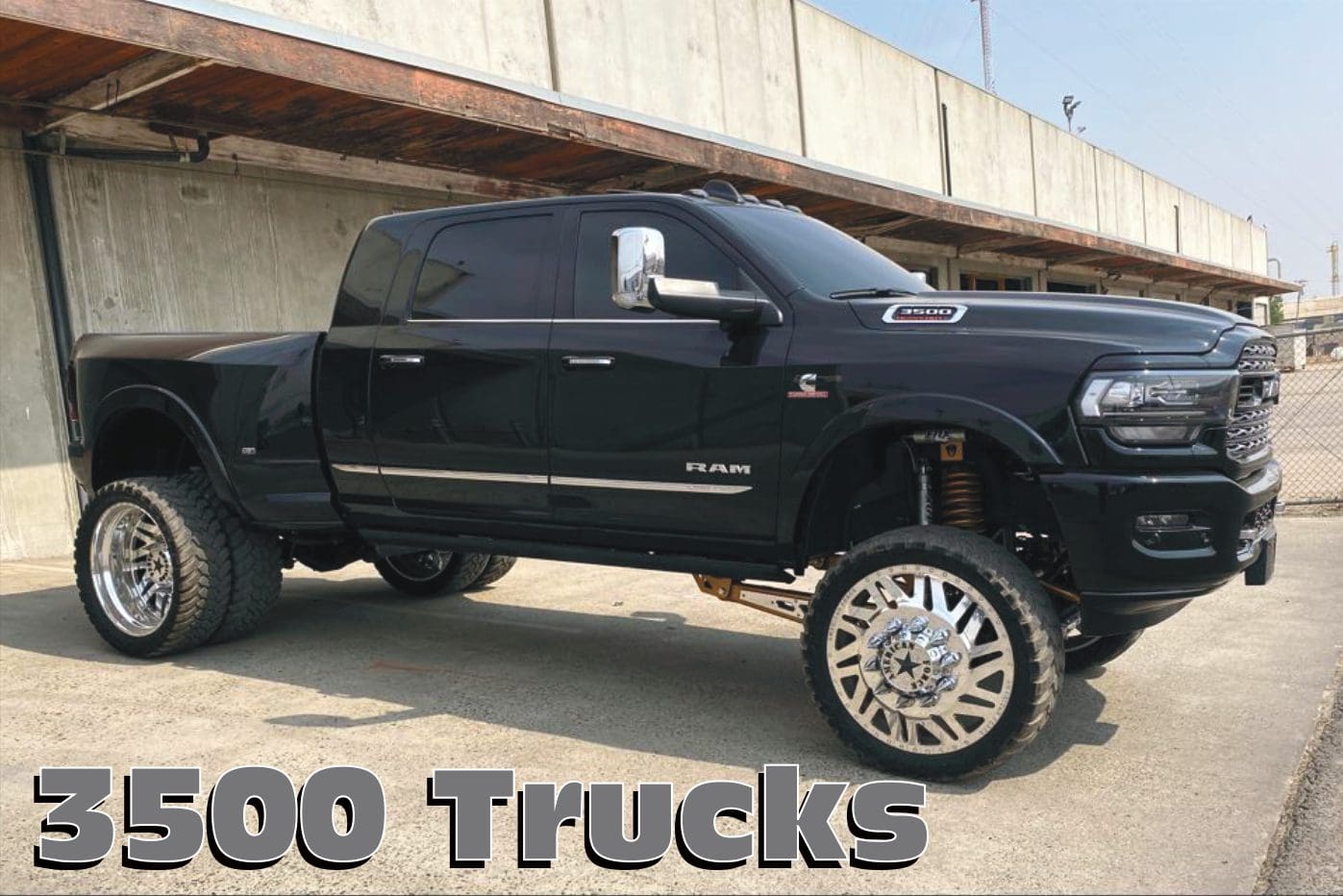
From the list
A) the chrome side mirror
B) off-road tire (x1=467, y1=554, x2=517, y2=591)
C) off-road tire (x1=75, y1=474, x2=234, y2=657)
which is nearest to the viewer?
the chrome side mirror

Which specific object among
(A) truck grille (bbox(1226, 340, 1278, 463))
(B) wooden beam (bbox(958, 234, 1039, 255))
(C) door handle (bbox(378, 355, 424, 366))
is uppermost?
(B) wooden beam (bbox(958, 234, 1039, 255))

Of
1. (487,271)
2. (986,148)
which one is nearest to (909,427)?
(487,271)

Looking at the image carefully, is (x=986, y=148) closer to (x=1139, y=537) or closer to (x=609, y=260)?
(x=609, y=260)

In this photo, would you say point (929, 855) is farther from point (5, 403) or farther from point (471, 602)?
point (5, 403)

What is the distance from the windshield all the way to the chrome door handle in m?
0.75

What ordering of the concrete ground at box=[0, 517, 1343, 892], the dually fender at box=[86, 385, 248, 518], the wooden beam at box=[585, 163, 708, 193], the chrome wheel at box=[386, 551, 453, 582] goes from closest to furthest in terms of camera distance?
1. the concrete ground at box=[0, 517, 1343, 892]
2. the dually fender at box=[86, 385, 248, 518]
3. the chrome wheel at box=[386, 551, 453, 582]
4. the wooden beam at box=[585, 163, 708, 193]

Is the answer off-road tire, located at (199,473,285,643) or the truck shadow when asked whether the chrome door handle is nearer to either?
the truck shadow

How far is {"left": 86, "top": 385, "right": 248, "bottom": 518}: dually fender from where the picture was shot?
5.68 meters

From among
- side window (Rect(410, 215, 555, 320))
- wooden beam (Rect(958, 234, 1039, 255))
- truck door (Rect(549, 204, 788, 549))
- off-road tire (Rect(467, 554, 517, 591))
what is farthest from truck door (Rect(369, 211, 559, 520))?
wooden beam (Rect(958, 234, 1039, 255))

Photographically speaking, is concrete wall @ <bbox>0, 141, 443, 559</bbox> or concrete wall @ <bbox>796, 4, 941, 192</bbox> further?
concrete wall @ <bbox>796, 4, 941, 192</bbox>

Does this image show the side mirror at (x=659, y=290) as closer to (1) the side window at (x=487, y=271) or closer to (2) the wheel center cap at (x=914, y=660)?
(1) the side window at (x=487, y=271)

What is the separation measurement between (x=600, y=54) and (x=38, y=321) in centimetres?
649

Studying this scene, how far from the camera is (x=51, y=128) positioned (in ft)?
28.5

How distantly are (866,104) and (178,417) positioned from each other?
1479cm
